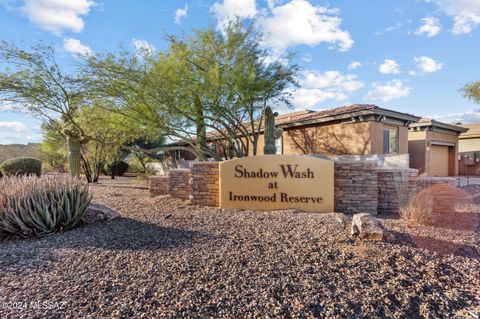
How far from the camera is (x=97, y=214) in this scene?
6.95 meters

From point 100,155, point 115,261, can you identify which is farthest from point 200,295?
point 100,155

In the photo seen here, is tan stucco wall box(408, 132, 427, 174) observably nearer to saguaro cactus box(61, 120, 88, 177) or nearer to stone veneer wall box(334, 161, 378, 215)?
stone veneer wall box(334, 161, 378, 215)

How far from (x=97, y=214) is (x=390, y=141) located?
13800 millimetres

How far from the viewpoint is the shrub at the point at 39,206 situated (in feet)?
19.3

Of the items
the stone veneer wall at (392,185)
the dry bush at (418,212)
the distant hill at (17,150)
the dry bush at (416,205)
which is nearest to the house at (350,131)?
the stone veneer wall at (392,185)

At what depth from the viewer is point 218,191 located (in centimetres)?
852

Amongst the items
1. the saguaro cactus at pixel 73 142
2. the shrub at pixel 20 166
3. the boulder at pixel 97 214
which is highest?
the saguaro cactus at pixel 73 142

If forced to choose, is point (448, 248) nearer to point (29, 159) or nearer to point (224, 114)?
point (224, 114)

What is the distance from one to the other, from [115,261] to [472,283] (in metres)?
4.78

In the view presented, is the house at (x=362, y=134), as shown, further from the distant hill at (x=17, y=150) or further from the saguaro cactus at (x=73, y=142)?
the distant hill at (x=17, y=150)

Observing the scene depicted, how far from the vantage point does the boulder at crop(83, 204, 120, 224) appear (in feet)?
22.3

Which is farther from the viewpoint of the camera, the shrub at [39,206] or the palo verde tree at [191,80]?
the palo verde tree at [191,80]

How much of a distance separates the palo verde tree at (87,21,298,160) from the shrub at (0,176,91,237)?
5211mm

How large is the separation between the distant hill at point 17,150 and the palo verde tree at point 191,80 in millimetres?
22454
